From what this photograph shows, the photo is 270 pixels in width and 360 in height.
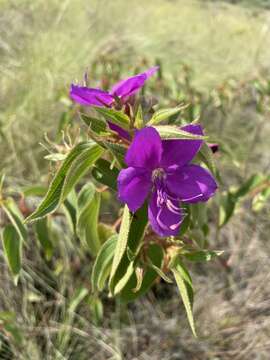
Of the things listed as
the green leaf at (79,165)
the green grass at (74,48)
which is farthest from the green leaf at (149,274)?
the green grass at (74,48)

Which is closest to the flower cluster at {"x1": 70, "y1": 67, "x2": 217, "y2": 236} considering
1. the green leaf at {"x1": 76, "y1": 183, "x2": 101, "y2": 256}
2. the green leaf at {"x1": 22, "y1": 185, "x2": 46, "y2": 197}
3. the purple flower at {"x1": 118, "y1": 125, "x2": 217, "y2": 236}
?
the purple flower at {"x1": 118, "y1": 125, "x2": 217, "y2": 236}

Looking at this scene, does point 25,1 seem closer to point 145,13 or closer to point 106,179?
point 145,13

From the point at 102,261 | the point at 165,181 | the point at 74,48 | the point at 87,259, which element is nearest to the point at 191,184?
the point at 165,181

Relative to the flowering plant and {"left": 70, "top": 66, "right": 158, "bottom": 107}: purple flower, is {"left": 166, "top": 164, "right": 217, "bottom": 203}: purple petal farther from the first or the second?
{"left": 70, "top": 66, "right": 158, "bottom": 107}: purple flower

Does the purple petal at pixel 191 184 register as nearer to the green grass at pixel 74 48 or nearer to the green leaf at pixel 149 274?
the green leaf at pixel 149 274

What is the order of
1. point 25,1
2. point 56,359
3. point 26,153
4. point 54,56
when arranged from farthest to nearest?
point 25,1 < point 54,56 < point 26,153 < point 56,359

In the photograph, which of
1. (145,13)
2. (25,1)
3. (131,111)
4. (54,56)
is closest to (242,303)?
(131,111)
